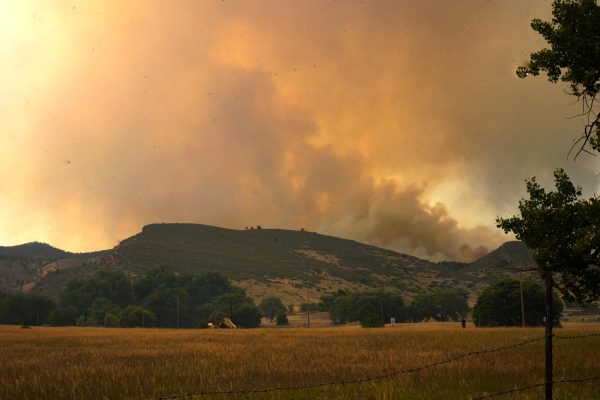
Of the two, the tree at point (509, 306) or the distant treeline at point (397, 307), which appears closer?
the tree at point (509, 306)

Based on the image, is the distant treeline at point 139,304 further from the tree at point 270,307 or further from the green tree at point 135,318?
the tree at point 270,307

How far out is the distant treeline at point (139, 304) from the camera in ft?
426

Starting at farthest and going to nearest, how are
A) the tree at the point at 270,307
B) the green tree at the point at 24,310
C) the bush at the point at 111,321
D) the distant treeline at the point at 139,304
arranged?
the tree at the point at 270,307, the green tree at the point at 24,310, the distant treeline at the point at 139,304, the bush at the point at 111,321

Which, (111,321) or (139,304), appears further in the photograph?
(139,304)

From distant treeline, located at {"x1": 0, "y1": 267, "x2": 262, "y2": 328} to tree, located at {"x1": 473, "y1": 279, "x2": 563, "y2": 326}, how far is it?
5425cm

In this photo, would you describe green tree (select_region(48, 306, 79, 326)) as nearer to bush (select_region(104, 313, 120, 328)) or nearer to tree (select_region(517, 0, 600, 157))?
bush (select_region(104, 313, 120, 328))

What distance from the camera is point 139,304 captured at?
508ft

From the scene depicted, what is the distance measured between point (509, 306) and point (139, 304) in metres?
108

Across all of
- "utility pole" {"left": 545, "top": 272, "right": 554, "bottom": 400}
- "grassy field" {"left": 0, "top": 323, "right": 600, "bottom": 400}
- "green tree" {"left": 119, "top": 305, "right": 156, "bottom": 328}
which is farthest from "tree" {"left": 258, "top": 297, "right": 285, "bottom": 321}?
"utility pole" {"left": 545, "top": 272, "right": 554, "bottom": 400}

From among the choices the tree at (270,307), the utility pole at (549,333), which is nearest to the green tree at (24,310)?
the tree at (270,307)

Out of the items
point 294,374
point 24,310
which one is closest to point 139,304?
point 24,310

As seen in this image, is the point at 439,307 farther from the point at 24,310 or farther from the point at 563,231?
the point at 563,231

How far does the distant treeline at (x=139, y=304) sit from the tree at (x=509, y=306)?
178 ft

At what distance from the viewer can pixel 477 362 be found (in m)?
21.8
